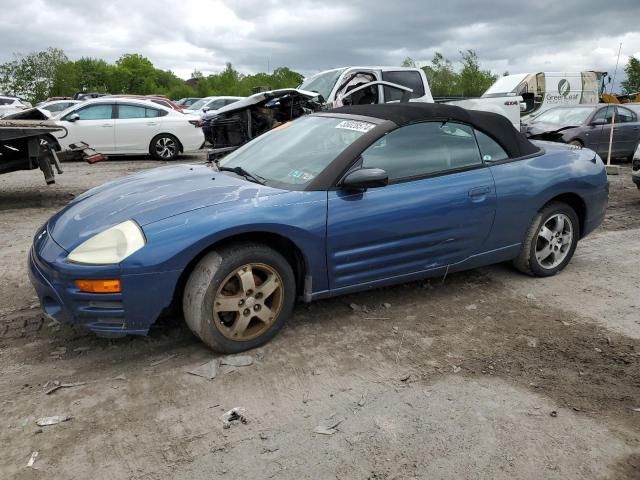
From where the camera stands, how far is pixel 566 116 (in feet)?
42.8

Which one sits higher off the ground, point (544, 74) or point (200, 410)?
point (544, 74)

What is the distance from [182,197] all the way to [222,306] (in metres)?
0.75

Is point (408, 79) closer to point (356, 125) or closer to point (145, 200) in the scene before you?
point (356, 125)

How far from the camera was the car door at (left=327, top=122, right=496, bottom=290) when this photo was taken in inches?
143

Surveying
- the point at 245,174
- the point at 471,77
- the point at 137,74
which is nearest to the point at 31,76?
the point at 137,74

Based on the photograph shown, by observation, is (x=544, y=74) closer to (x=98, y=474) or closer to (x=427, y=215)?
(x=427, y=215)

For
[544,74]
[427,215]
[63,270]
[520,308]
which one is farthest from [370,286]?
[544,74]

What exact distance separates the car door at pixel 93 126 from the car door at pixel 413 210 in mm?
10298

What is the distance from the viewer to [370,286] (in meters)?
3.85

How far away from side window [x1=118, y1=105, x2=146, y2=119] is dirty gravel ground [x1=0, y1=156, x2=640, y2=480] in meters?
9.06

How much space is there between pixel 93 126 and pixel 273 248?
34.4 ft

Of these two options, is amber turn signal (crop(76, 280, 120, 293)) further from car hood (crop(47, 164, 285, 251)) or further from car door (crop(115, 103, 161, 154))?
car door (crop(115, 103, 161, 154))

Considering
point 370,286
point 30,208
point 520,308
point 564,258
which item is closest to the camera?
point 370,286

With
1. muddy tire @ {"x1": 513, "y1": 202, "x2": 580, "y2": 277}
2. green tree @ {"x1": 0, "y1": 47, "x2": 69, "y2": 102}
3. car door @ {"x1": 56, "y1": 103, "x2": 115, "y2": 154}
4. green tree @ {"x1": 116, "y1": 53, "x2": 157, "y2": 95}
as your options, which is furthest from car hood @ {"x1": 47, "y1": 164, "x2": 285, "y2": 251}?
green tree @ {"x1": 116, "y1": 53, "x2": 157, "y2": 95}
